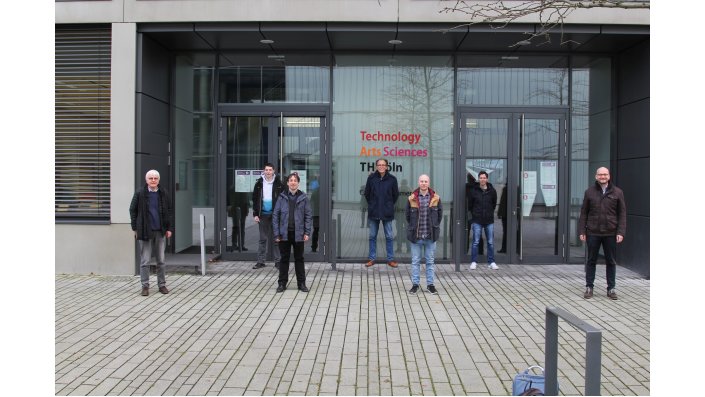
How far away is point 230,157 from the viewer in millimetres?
11711

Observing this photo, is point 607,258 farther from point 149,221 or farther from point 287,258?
point 149,221

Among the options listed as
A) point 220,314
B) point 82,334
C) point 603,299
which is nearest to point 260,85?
point 220,314

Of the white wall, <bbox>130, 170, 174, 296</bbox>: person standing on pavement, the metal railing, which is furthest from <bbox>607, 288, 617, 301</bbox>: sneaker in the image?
the white wall

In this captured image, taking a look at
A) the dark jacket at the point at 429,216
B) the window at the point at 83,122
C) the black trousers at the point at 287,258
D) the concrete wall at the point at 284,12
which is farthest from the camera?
the window at the point at 83,122

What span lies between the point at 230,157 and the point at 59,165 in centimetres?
324

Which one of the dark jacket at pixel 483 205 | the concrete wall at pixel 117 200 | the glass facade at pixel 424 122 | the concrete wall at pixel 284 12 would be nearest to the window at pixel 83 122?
the concrete wall at pixel 117 200

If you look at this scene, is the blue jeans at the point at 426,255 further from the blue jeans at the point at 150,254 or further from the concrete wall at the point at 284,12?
the concrete wall at the point at 284,12

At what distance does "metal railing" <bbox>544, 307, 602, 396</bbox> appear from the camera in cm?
314

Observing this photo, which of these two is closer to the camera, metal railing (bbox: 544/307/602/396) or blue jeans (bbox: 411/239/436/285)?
metal railing (bbox: 544/307/602/396)

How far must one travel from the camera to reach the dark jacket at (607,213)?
850 cm

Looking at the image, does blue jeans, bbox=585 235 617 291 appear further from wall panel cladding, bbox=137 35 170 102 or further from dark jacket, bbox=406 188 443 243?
wall panel cladding, bbox=137 35 170 102

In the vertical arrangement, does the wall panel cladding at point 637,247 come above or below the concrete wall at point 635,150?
below

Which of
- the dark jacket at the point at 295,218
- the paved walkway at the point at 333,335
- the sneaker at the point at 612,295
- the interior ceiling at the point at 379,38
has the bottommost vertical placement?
the paved walkway at the point at 333,335

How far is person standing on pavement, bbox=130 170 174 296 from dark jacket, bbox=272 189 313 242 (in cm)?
177
